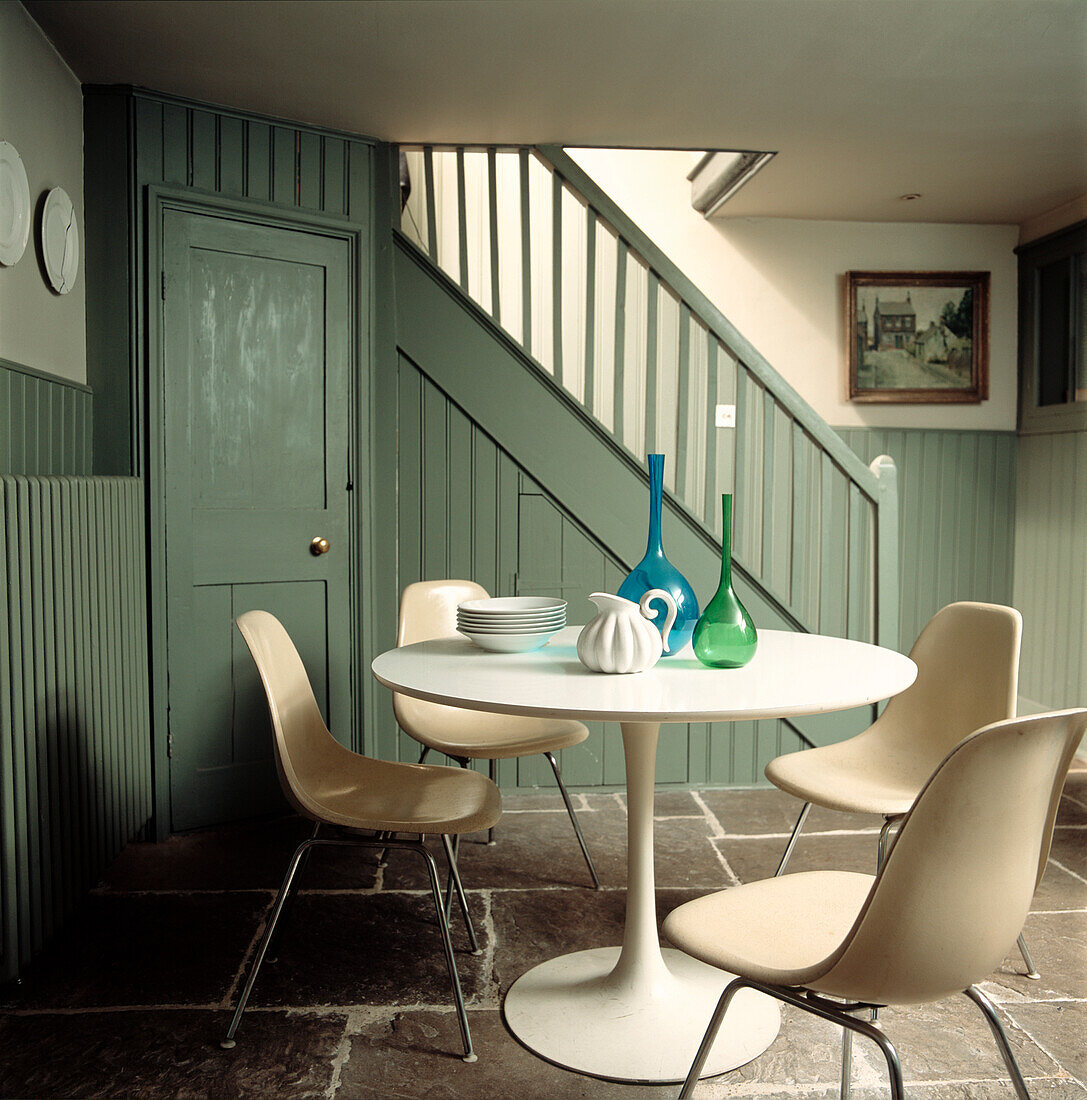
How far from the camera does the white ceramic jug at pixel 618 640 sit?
184 cm

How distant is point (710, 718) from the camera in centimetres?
153

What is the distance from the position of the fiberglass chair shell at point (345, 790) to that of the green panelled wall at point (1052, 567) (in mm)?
3436

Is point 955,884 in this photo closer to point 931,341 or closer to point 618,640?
point 618,640

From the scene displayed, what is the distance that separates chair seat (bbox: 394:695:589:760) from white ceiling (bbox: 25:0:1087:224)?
1.81 metres

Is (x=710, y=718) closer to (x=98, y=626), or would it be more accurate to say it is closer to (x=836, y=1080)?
(x=836, y=1080)

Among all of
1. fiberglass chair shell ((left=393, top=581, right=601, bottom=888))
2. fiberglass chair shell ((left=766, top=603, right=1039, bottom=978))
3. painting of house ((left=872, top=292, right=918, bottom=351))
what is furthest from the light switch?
fiberglass chair shell ((left=766, top=603, right=1039, bottom=978))

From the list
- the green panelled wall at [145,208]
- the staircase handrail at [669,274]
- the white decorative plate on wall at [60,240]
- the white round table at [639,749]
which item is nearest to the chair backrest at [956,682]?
the white round table at [639,749]

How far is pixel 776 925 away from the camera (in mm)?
1429

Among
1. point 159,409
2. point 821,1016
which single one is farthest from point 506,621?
point 159,409

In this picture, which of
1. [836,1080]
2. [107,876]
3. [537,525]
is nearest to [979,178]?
[537,525]

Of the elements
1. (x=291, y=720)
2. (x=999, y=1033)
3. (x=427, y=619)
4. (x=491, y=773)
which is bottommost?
(x=491, y=773)

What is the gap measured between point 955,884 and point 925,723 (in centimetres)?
125

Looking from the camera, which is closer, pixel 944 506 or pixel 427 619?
pixel 427 619

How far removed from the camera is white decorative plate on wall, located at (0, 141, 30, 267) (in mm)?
2379
